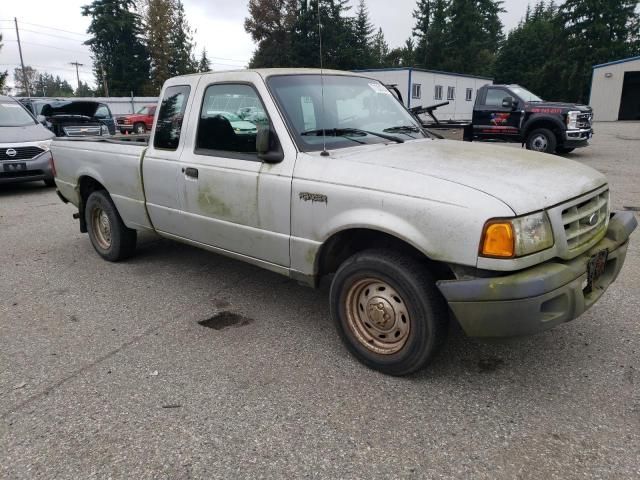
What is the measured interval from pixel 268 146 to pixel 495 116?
11854 millimetres

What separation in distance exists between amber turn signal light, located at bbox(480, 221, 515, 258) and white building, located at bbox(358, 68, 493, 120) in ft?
89.7

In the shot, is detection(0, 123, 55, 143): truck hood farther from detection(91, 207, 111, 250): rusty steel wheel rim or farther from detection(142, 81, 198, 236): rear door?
detection(142, 81, 198, 236): rear door

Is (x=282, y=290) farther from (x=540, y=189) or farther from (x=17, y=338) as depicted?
(x=540, y=189)

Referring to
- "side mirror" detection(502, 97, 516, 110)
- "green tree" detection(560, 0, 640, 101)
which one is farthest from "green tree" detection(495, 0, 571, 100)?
"side mirror" detection(502, 97, 516, 110)

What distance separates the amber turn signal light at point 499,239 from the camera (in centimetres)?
248

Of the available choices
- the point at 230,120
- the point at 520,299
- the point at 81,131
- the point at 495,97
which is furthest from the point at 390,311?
the point at 81,131

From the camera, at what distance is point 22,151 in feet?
31.2

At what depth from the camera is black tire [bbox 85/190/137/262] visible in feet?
17.0

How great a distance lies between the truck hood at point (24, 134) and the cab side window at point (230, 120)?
745 centimetres

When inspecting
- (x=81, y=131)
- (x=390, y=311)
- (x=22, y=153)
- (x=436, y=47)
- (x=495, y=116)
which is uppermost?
(x=436, y=47)

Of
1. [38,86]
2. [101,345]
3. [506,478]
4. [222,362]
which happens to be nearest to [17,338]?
[101,345]

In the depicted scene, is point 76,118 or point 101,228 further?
point 76,118

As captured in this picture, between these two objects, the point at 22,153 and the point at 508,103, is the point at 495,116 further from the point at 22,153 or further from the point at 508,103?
the point at 22,153

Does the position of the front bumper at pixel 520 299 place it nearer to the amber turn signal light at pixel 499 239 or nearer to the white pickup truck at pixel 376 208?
the white pickup truck at pixel 376 208
